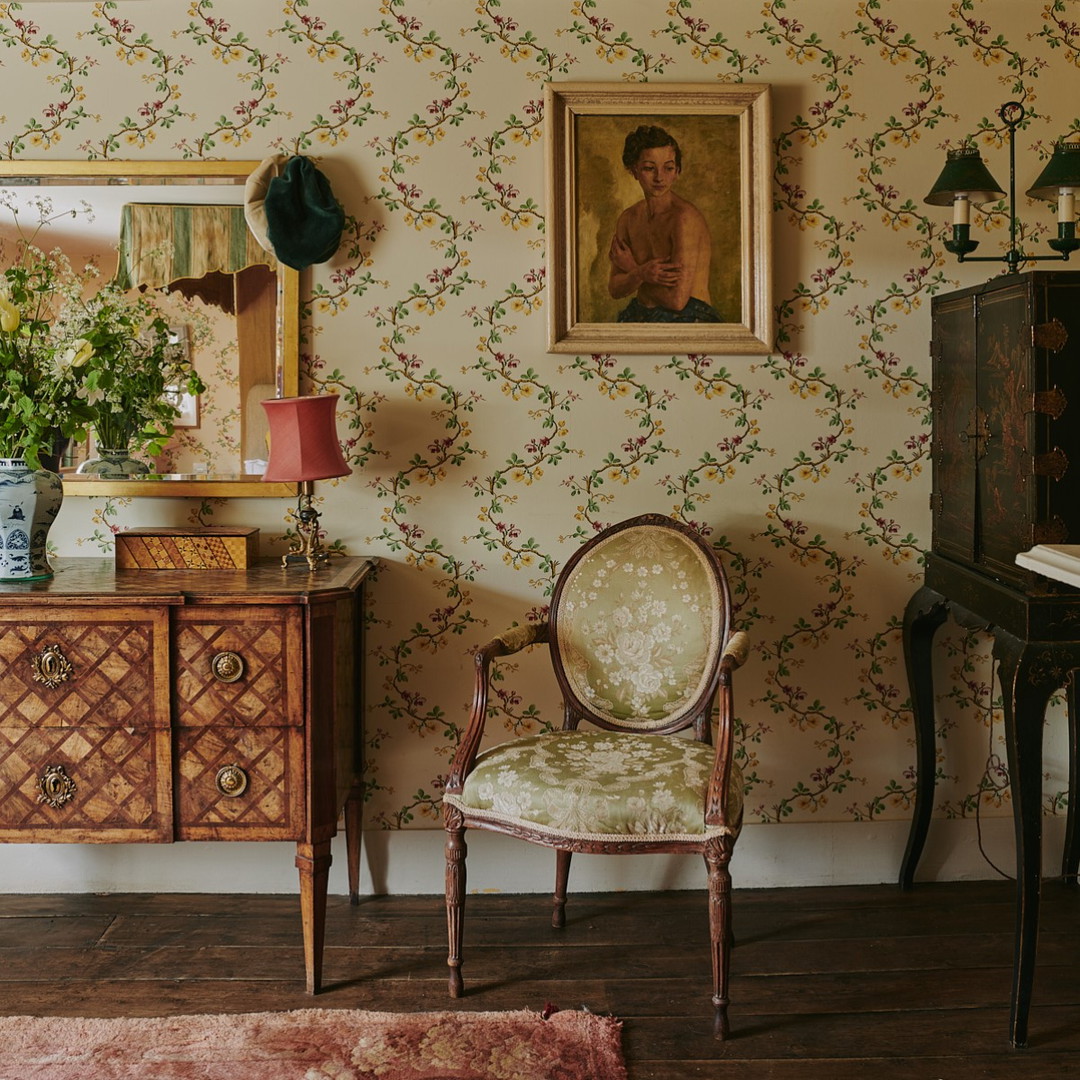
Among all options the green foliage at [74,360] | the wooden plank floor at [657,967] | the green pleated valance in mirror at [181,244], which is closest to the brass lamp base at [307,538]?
the green foliage at [74,360]

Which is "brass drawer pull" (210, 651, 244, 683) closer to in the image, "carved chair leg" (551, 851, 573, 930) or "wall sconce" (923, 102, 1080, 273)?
"carved chair leg" (551, 851, 573, 930)

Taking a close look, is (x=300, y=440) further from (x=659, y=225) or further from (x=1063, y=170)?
(x=1063, y=170)

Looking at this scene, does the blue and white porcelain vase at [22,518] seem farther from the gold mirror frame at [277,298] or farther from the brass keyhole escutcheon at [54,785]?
the brass keyhole escutcheon at [54,785]

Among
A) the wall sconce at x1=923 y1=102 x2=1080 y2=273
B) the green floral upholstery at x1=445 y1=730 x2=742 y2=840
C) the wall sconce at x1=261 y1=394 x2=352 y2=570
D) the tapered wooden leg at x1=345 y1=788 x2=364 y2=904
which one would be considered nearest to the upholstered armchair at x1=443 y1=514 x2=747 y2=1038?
the green floral upholstery at x1=445 y1=730 x2=742 y2=840

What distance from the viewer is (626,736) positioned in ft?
8.87

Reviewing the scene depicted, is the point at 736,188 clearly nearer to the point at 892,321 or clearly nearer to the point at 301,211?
the point at 892,321

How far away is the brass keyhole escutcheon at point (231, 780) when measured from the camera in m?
2.51

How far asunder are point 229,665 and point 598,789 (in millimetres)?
861

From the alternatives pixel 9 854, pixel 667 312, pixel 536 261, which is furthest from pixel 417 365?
pixel 9 854

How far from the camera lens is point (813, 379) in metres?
3.05

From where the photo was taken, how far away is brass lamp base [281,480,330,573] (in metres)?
2.82

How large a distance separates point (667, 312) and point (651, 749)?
118 cm

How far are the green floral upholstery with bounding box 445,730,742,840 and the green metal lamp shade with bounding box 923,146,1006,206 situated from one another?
149cm

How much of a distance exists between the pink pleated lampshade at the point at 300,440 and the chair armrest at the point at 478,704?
0.60m
